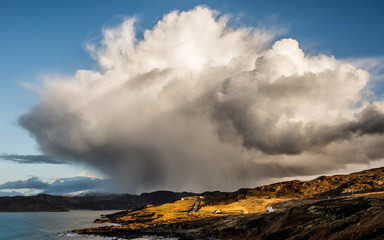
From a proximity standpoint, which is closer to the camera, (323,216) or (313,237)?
(313,237)

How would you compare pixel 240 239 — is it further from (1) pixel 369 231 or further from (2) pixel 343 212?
(1) pixel 369 231

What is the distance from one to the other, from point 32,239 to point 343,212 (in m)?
105

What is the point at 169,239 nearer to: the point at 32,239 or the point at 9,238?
the point at 32,239

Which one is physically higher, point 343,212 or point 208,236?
point 343,212

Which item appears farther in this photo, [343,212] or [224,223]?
[224,223]

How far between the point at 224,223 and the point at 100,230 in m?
55.6

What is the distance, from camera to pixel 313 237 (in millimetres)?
53969

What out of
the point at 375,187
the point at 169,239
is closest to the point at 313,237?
the point at 169,239

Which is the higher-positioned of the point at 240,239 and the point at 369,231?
the point at 369,231

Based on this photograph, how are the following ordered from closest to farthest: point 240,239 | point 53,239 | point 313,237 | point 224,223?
point 313,237 → point 240,239 → point 224,223 → point 53,239

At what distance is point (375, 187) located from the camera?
196375 millimetres

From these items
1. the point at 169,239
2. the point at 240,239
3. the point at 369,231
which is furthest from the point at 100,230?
the point at 369,231

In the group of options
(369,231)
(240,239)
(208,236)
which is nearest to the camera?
(369,231)

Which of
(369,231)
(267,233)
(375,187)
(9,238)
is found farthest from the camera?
(375,187)
